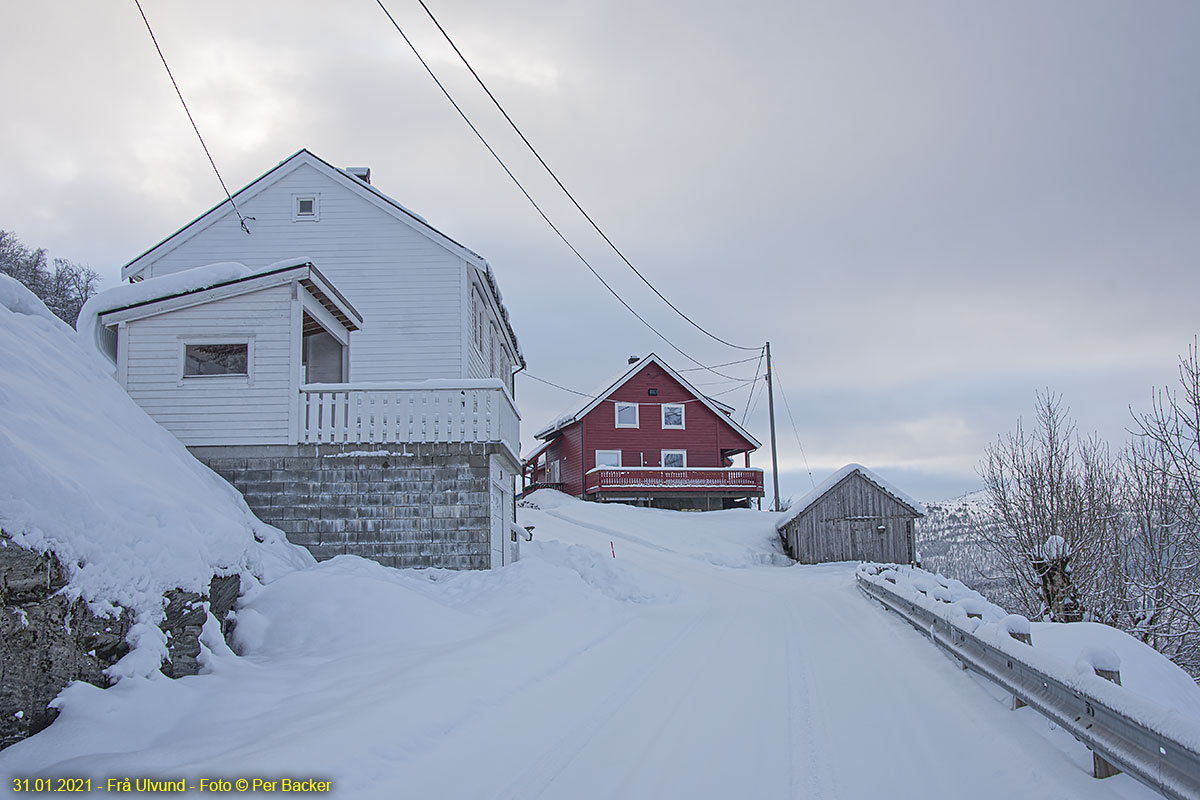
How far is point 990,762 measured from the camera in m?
5.10

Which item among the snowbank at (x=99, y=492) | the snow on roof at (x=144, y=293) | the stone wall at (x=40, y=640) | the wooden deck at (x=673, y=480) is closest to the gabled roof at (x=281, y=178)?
the snow on roof at (x=144, y=293)

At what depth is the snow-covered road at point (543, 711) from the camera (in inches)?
189

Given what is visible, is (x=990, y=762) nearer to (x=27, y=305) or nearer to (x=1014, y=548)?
(x=27, y=305)

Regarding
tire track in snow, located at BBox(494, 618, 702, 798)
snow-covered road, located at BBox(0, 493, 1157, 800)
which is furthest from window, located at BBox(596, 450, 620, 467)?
tire track in snow, located at BBox(494, 618, 702, 798)

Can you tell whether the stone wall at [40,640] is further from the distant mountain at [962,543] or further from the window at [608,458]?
the window at [608,458]

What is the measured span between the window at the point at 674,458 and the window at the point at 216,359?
29366 millimetres

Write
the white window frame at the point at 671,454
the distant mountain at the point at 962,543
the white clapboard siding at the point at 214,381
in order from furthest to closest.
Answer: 1. the white window frame at the point at 671,454
2. the distant mountain at the point at 962,543
3. the white clapboard siding at the point at 214,381

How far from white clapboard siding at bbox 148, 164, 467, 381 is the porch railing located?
505cm

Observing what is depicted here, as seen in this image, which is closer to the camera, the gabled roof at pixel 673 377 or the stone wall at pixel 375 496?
the stone wall at pixel 375 496

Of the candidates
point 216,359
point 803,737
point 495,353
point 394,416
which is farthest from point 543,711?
point 495,353

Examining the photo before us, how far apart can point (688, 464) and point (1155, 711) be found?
37.5 metres

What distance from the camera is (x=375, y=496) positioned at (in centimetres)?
1280

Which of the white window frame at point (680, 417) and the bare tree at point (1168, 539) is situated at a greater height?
the white window frame at point (680, 417)

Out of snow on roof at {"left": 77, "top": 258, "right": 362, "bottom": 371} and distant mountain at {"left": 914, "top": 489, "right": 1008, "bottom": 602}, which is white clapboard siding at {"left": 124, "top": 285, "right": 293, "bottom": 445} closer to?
snow on roof at {"left": 77, "top": 258, "right": 362, "bottom": 371}
